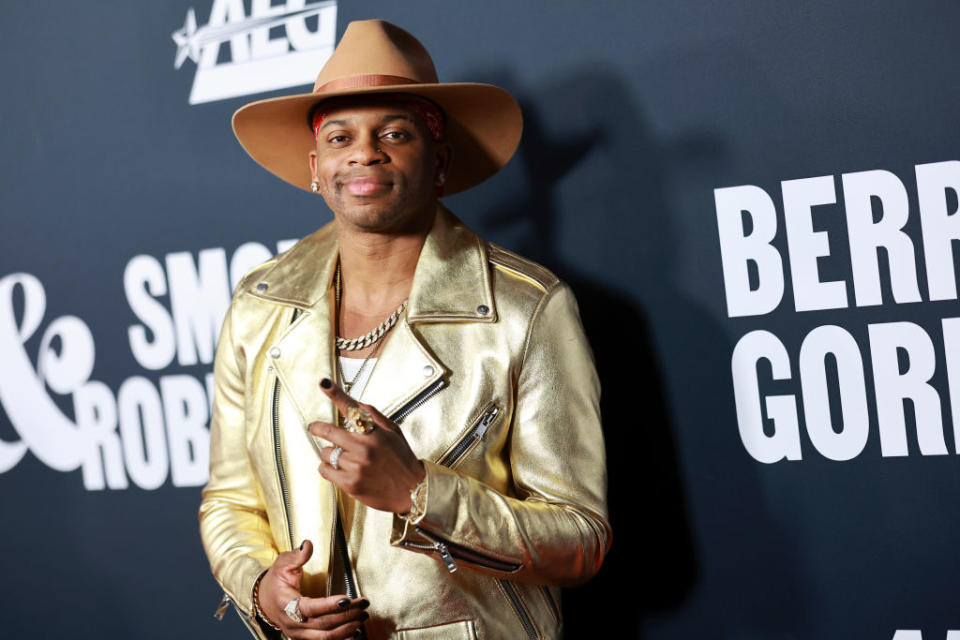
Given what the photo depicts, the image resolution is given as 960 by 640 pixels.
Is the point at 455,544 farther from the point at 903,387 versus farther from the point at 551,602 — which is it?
the point at 903,387

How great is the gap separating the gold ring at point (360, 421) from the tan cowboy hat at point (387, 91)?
569 millimetres

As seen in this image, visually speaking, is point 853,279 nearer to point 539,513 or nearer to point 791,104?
point 791,104

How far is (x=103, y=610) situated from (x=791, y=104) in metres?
2.13

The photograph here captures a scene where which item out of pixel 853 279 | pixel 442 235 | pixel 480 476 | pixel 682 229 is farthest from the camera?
pixel 682 229

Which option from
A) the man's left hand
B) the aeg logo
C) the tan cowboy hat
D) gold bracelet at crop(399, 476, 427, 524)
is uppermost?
the aeg logo

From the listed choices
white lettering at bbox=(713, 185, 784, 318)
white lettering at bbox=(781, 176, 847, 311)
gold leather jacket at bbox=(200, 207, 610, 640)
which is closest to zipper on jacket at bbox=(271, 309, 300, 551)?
gold leather jacket at bbox=(200, 207, 610, 640)

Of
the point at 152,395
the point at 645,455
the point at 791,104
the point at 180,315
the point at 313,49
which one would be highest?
the point at 313,49

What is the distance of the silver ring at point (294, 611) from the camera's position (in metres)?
1.49

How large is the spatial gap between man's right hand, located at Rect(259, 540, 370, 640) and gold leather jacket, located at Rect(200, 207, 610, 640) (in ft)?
0.23

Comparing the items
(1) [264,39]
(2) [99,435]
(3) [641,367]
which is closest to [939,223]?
(3) [641,367]

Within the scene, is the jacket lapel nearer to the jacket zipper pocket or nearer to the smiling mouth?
the smiling mouth

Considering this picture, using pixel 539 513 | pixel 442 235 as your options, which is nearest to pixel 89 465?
pixel 442 235

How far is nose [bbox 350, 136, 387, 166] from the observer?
1.58 metres

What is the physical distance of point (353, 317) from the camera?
1736 millimetres
